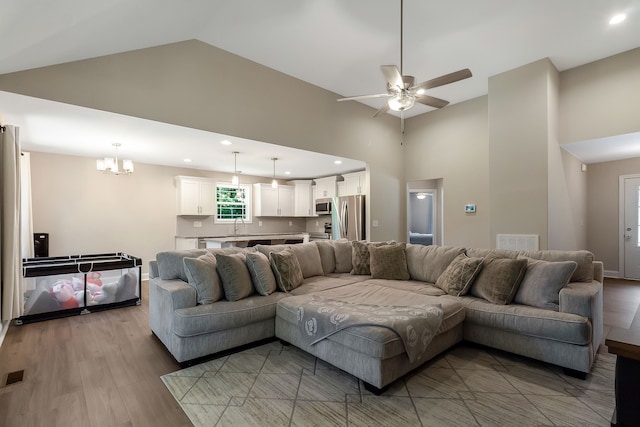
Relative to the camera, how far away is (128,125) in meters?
3.66

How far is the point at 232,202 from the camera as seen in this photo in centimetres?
752

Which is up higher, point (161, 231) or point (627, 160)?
point (627, 160)

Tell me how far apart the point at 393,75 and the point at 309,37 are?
167cm

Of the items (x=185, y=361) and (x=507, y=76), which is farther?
(x=507, y=76)

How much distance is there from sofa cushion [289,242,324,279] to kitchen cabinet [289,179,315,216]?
12.7 ft

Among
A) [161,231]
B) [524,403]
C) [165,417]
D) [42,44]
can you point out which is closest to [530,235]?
[524,403]

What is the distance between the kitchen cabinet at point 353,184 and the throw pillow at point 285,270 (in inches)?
128

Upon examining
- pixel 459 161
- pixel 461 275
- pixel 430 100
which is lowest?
pixel 461 275

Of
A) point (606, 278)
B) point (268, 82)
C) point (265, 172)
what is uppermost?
point (268, 82)

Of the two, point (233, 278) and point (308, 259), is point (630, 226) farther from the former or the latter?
point (233, 278)

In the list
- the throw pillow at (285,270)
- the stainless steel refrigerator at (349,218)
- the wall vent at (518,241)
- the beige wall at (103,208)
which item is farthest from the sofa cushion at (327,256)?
the beige wall at (103,208)

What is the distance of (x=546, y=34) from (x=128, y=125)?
5.32 m

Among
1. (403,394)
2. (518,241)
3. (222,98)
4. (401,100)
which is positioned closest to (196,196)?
(222,98)

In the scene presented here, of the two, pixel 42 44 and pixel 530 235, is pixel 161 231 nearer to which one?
pixel 42 44
